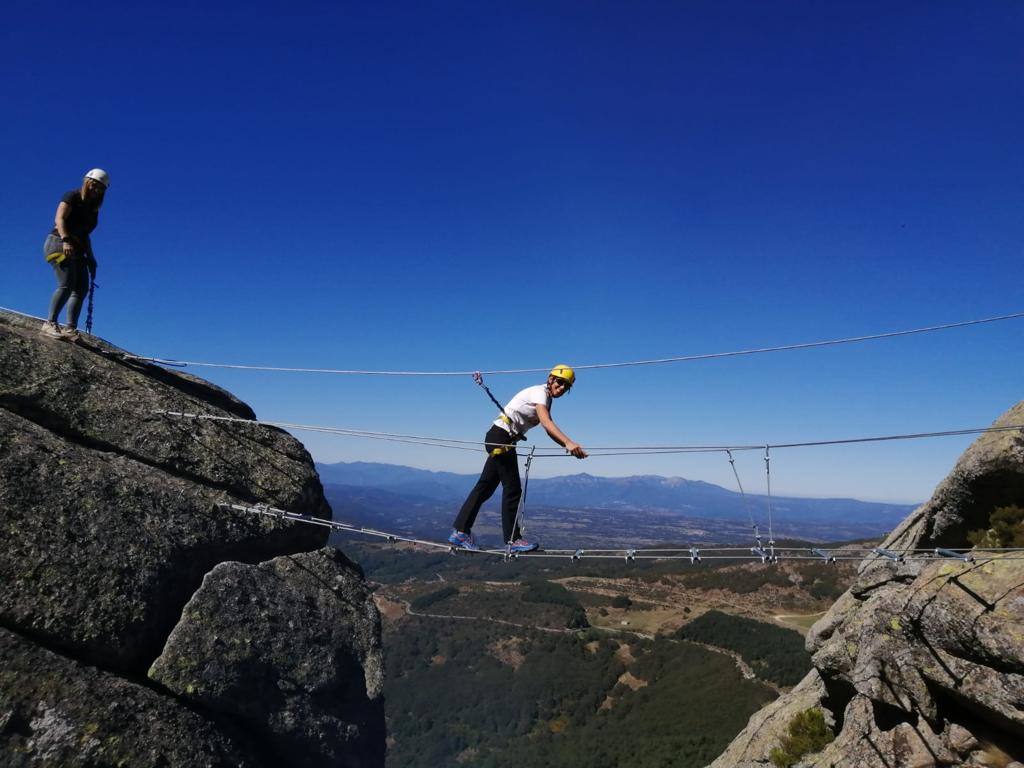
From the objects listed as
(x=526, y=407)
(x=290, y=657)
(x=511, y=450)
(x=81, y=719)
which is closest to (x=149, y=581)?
(x=81, y=719)

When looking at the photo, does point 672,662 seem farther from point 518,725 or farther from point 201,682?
point 201,682

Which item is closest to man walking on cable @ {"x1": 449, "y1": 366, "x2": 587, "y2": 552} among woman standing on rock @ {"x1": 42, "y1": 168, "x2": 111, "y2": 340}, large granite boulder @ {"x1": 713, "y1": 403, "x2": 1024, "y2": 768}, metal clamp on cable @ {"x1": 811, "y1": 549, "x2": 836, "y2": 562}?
metal clamp on cable @ {"x1": 811, "y1": 549, "x2": 836, "y2": 562}

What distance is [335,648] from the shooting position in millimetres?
12445

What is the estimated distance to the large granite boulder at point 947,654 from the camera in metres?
9.17

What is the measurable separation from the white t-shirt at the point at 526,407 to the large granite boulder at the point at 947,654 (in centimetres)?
792

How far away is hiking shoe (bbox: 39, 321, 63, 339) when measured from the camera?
11938mm

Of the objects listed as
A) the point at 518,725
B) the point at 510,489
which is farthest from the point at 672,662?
the point at 510,489

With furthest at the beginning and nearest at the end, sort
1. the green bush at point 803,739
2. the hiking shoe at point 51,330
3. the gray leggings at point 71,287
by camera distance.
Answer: the green bush at point 803,739 < the hiking shoe at point 51,330 < the gray leggings at point 71,287

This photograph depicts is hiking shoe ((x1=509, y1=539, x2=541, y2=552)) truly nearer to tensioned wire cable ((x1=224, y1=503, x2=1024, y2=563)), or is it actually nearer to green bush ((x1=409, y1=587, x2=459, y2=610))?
tensioned wire cable ((x1=224, y1=503, x2=1024, y2=563))

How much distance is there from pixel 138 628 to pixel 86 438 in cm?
379

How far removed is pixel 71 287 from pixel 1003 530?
20.5m

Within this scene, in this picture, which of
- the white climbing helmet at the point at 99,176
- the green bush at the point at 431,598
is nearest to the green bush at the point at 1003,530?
the white climbing helmet at the point at 99,176

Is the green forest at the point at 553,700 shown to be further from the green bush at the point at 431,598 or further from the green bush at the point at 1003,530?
the green bush at the point at 1003,530

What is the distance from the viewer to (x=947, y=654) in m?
9.92
